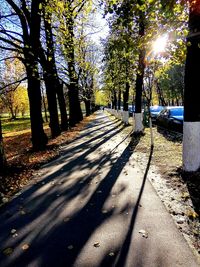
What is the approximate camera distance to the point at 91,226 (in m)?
4.52

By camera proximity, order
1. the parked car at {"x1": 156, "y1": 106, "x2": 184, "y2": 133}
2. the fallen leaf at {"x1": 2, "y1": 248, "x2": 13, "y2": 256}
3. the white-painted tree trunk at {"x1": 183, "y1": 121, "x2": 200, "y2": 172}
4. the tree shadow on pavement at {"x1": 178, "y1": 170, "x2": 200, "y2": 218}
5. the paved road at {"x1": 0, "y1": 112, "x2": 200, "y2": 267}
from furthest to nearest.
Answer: the parked car at {"x1": 156, "y1": 106, "x2": 184, "y2": 133}, the white-painted tree trunk at {"x1": 183, "y1": 121, "x2": 200, "y2": 172}, the tree shadow on pavement at {"x1": 178, "y1": 170, "x2": 200, "y2": 218}, the fallen leaf at {"x1": 2, "y1": 248, "x2": 13, "y2": 256}, the paved road at {"x1": 0, "y1": 112, "x2": 200, "y2": 267}

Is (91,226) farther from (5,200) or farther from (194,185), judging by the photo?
(194,185)

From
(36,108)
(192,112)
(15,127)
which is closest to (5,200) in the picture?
(192,112)

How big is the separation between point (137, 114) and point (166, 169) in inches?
351

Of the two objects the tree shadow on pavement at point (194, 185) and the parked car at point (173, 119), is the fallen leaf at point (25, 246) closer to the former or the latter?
the tree shadow on pavement at point (194, 185)

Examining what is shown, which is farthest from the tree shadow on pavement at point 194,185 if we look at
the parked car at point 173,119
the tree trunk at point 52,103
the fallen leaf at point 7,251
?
the tree trunk at point 52,103

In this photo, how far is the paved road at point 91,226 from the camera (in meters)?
3.58

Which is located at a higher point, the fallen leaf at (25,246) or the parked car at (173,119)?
the parked car at (173,119)

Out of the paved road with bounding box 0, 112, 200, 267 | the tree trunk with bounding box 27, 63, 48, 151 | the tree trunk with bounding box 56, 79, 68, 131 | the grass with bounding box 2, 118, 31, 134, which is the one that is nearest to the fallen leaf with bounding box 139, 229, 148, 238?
the paved road with bounding box 0, 112, 200, 267

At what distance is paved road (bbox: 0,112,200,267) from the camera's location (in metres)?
3.58

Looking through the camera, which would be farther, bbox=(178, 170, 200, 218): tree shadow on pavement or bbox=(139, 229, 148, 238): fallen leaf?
bbox=(178, 170, 200, 218): tree shadow on pavement

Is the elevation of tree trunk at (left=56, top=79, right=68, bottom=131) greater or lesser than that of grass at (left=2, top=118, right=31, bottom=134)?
greater

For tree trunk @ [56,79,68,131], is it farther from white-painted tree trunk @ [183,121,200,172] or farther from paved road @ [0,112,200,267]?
white-painted tree trunk @ [183,121,200,172]

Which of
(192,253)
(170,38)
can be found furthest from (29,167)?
(192,253)
